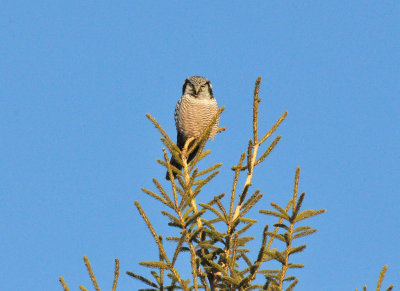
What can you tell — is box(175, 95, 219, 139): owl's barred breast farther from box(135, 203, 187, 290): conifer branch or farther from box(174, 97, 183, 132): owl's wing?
box(135, 203, 187, 290): conifer branch

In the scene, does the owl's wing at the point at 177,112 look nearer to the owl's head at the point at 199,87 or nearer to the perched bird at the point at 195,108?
the perched bird at the point at 195,108

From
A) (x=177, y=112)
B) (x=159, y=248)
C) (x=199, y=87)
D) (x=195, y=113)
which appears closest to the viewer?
(x=159, y=248)

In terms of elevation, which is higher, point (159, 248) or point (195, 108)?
point (195, 108)

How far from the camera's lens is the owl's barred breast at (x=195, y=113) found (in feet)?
25.0

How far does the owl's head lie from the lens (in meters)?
7.78

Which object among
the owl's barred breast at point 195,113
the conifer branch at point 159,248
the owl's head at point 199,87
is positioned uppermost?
the owl's head at point 199,87

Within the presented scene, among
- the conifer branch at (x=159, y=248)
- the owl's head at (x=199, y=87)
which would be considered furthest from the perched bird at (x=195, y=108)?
the conifer branch at (x=159, y=248)

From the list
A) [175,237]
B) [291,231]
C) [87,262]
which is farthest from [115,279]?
[291,231]

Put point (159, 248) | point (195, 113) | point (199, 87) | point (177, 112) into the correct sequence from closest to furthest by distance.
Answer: point (159, 248) → point (195, 113) → point (199, 87) → point (177, 112)

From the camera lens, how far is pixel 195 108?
762 centimetres

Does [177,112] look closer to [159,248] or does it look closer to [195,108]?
[195,108]

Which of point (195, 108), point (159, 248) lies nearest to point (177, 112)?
point (195, 108)

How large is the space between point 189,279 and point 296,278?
0.66 meters

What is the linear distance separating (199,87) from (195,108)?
0.36 m
